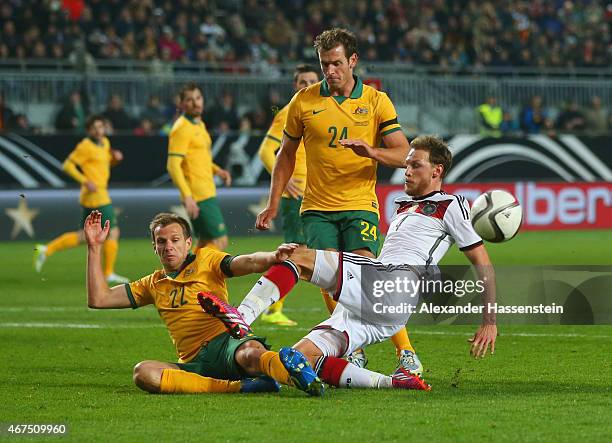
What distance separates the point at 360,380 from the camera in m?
6.70

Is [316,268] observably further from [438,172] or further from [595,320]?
[595,320]

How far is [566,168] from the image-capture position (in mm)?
22594

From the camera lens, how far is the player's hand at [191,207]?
451 inches

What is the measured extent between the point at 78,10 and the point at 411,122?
6.97 m

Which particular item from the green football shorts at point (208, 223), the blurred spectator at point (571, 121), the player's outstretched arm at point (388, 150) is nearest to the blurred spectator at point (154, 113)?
the blurred spectator at point (571, 121)

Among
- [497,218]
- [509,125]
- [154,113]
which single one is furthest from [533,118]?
[497,218]

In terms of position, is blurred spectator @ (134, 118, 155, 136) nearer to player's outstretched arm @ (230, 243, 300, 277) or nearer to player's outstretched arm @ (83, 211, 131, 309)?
player's outstretched arm @ (83, 211, 131, 309)

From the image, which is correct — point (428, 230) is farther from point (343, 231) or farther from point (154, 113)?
point (154, 113)

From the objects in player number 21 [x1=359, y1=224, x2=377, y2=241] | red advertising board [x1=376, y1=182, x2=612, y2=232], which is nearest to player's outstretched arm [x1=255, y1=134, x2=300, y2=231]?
player number 21 [x1=359, y1=224, x2=377, y2=241]

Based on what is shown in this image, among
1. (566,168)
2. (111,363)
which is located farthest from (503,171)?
(111,363)

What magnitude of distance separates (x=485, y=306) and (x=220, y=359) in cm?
151

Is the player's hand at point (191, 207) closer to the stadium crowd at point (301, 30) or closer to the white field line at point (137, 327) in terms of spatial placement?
the white field line at point (137, 327)

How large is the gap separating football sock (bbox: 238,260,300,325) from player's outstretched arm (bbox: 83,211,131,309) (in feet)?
2.92

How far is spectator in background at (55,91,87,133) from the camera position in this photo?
66.7 feet
